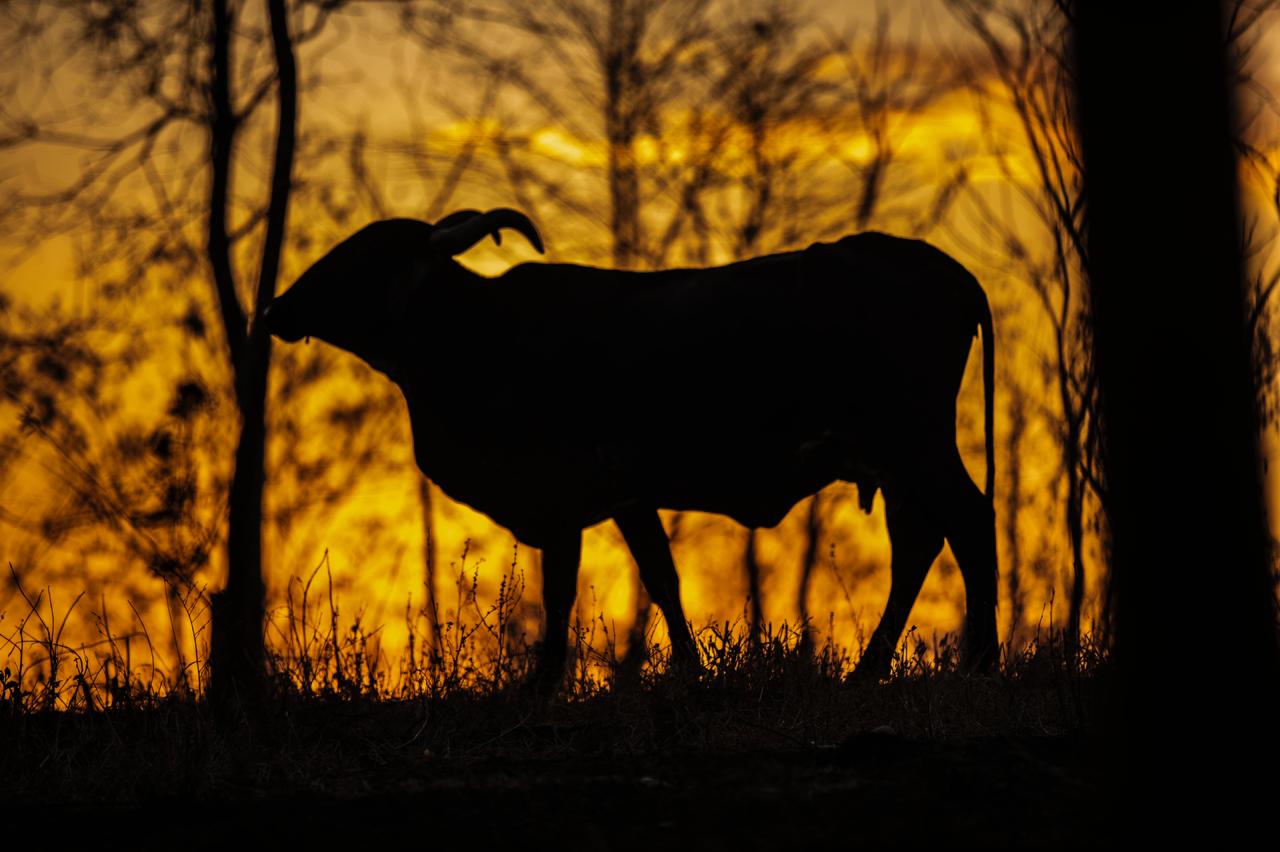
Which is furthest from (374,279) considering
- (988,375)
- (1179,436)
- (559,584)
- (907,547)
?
(1179,436)

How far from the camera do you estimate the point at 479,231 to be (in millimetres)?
8562

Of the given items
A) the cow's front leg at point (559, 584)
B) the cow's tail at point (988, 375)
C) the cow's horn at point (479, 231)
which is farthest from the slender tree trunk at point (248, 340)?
the cow's tail at point (988, 375)

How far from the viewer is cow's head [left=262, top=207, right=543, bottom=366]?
28.2ft

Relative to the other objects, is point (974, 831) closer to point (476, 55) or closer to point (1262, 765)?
point (1262, 765)

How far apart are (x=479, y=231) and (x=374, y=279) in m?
0.66

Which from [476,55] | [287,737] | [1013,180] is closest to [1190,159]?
[287,737]

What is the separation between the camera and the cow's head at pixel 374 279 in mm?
8586

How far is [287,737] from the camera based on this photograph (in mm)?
6000

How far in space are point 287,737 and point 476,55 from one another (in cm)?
875

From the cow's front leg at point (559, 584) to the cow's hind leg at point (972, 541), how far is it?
1973mm

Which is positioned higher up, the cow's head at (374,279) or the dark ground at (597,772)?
the cow's head at (374,279)

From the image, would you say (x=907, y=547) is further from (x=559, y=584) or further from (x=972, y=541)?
(x=559, y=584)

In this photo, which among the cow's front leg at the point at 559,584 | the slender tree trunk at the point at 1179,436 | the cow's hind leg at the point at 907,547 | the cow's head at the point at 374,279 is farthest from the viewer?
the cow's head at the point at 374,279

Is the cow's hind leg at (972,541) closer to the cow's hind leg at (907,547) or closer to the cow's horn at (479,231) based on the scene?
the cow's hind leg at (907,547)
